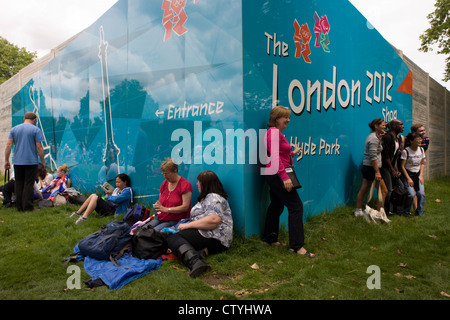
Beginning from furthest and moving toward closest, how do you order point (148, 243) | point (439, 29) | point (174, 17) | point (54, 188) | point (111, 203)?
Answer: 1. point (439, 29)
2. point (54, 188)
3. point (111, 203)
4. point (174, 17)
5. point (148, 243)

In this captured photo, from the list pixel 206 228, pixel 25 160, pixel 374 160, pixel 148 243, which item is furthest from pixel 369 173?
pixel 25 160

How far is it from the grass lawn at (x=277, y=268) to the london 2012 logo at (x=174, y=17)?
339 centimetres

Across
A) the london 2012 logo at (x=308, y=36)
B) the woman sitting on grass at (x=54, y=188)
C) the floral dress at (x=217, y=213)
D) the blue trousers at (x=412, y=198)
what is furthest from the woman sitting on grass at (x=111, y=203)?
the blue trousers at (x=412, y=198)

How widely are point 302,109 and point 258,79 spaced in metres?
1.22

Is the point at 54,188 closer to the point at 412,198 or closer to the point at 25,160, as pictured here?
the point at 25,160

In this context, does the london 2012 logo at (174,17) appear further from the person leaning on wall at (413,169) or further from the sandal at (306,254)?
the person leaning on wall at (413,169)

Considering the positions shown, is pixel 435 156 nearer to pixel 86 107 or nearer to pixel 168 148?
pixel 168 148

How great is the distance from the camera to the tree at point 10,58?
3155 cm

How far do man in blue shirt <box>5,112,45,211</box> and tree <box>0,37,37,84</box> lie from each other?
31720mm

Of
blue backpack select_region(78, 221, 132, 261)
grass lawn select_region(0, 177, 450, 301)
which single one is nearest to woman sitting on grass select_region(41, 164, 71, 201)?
grass lawn select_region(0, 177, 450, 301)

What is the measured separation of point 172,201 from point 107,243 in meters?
0.98

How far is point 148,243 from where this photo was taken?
3.67 metres

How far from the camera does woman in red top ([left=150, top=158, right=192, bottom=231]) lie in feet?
13.5

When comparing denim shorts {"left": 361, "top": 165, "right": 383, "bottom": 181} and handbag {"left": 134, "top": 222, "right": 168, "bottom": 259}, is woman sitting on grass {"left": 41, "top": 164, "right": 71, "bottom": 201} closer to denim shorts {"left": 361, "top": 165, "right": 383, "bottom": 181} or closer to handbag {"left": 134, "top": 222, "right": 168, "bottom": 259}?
handbag {"left": 134, "top": 222, "right": 168, "bottom": 259}
